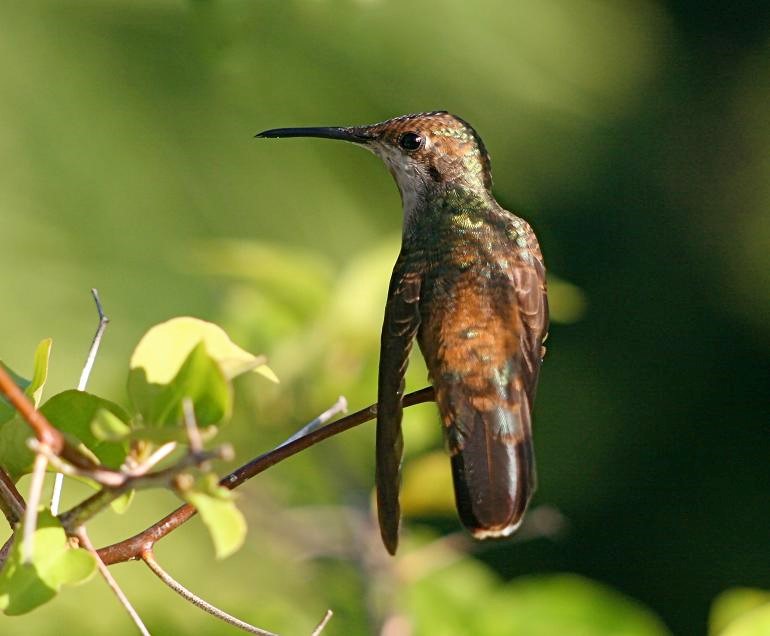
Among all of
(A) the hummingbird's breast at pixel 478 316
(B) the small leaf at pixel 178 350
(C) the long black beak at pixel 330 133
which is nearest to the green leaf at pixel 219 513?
(B) the small leaf at pixel 178 350

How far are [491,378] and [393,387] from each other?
0.27 m

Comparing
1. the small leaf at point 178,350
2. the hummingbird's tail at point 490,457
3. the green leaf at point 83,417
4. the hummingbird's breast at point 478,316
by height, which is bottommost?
the hummingbird's tail at point 490,457

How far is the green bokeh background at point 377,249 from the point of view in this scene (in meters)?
2.21

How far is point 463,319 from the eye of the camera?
196cm

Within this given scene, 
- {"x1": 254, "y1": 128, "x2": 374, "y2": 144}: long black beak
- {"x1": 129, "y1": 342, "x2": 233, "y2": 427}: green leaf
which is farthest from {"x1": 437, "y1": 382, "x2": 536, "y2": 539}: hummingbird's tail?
{"x1": 254, "y1": 128, "x2": 374, "y2": 144}: long black beak

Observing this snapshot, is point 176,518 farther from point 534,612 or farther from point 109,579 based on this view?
point 534,612

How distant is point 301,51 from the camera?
4.30 metres

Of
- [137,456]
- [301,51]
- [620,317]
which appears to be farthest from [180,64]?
[137,456]

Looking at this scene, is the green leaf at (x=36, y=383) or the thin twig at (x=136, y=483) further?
the green leaf at (x=36, y=383)

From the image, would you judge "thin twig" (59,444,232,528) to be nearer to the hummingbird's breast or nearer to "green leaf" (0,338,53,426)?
"green leaf" (0,338,53,426)

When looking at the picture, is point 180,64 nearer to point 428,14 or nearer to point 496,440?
point 428,14

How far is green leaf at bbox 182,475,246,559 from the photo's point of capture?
91 centimetres

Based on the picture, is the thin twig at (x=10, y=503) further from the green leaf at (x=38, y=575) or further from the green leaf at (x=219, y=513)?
the green leaf at (x=219, y=513)

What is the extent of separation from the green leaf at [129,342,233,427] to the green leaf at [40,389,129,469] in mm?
40
